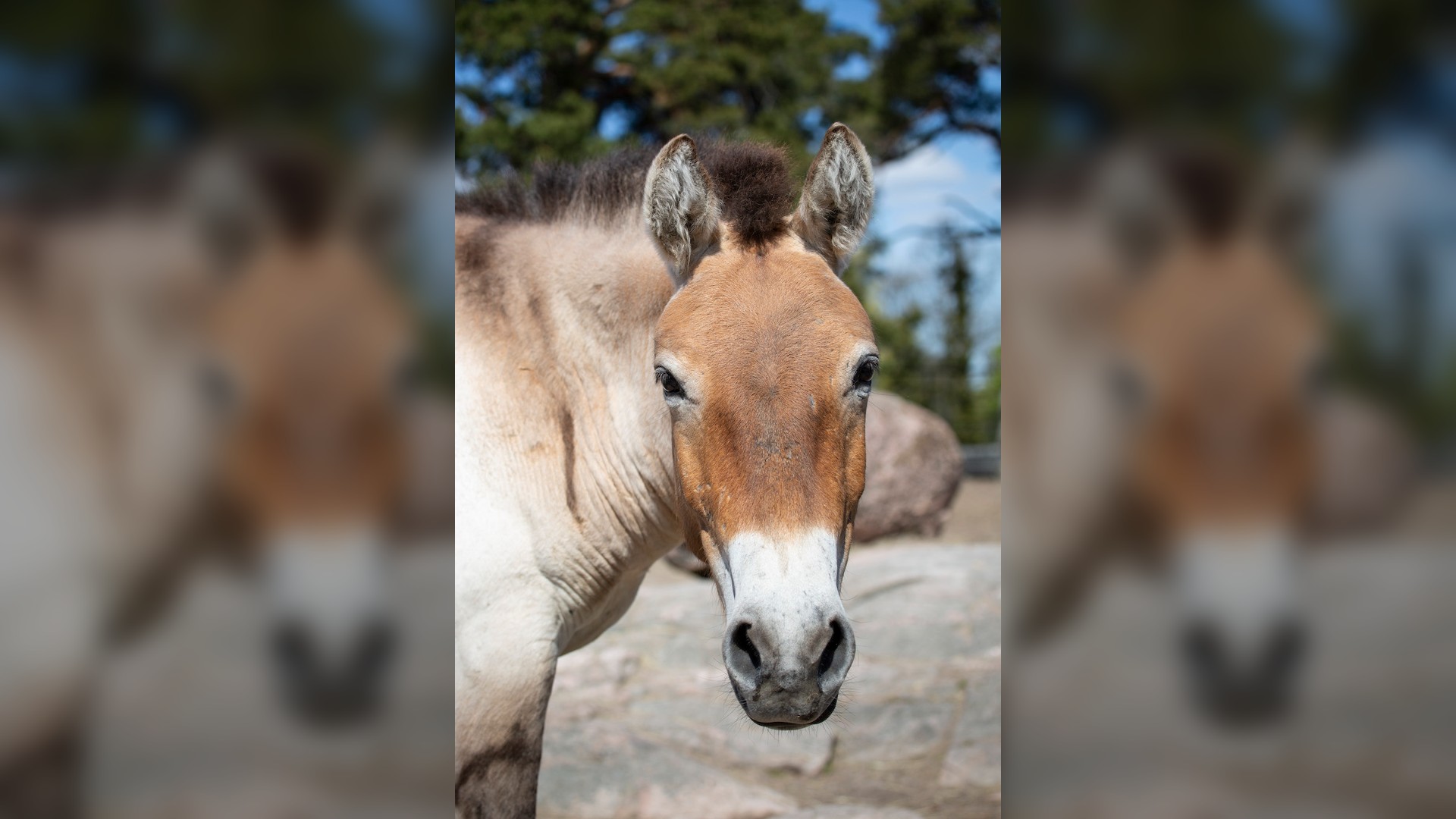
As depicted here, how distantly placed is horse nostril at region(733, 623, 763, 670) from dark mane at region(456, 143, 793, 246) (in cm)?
107

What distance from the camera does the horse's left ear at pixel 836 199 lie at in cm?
254

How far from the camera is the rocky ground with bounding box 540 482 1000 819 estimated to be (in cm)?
449

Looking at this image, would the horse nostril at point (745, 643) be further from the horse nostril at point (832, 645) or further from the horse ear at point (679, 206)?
the horse ear at point (679, 206)

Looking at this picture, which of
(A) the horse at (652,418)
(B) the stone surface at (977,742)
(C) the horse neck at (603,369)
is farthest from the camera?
(B) the stone surface at (977,742)
